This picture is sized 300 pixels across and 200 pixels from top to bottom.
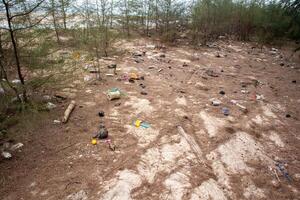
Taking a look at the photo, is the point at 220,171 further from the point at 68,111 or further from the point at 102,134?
the point at 68,111

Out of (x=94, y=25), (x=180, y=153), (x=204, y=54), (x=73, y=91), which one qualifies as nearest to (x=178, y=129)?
(x=180, y=153)

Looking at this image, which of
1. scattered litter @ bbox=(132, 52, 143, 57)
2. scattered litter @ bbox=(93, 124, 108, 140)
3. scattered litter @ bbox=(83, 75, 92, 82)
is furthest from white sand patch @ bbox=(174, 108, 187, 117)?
scattered litter @ bbox=(132, 52, 143, 57)

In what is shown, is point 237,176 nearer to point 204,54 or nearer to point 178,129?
point 178,129

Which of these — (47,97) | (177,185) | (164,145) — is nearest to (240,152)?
(164,145)

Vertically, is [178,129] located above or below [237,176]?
above

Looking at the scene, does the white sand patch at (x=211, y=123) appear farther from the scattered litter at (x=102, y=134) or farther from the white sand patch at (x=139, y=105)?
the scattered litter at (x=102, y=134)

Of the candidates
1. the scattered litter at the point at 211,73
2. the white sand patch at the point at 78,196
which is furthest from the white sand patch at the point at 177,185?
the scattered litter at the point at 211,73

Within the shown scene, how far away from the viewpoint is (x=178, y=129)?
316cm

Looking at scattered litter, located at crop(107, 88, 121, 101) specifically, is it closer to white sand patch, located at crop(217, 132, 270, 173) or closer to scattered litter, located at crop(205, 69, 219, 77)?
white sand patch, located at crop(217, 132, 270, 173)

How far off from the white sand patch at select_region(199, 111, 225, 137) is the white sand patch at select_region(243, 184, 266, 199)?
893mm

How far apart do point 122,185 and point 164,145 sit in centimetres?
84

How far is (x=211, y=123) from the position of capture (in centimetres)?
342

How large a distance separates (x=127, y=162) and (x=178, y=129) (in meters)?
0.99

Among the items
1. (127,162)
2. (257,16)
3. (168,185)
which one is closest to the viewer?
(168,185)
